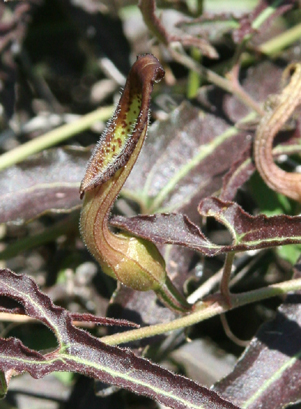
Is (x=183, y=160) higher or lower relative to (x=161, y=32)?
lower

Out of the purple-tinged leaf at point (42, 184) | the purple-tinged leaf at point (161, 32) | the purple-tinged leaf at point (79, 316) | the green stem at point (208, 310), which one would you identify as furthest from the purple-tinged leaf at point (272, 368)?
the purple-tinged leaf at point (161, 32)

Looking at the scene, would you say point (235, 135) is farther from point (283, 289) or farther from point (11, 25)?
point (11, 25)

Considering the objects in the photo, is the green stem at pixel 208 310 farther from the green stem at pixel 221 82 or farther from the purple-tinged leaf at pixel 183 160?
the green stem at pixel 221 82

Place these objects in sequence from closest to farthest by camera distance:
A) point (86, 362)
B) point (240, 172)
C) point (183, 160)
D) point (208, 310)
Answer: point (86, 362) < point (208, 310) < point (240, 172) < point (183, 160)

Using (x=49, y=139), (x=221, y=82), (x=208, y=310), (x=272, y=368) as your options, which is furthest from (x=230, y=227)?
(x=49, y=139)

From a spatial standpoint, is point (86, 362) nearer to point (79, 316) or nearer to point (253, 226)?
point (79, 316)

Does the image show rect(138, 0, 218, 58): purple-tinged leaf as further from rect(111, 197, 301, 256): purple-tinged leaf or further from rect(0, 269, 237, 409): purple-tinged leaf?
rect(0, 269, 237, 409): purple-tinged leaf

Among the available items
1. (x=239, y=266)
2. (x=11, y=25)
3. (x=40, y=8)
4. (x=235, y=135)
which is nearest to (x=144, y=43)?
(x=40, y=8)
